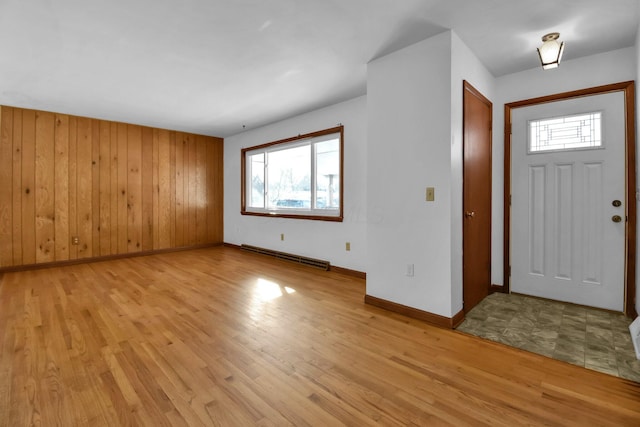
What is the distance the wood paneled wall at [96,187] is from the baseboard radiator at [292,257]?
129 centimetres

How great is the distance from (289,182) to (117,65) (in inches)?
109

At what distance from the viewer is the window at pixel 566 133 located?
279cm

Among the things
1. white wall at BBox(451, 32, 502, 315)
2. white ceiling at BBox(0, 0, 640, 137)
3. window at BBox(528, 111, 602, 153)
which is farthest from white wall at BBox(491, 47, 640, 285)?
white wall at BBox(451, 32, 502, 315)

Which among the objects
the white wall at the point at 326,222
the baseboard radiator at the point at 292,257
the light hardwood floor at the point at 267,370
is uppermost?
the white wall at the point at 326,222

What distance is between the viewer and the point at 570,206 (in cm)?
293

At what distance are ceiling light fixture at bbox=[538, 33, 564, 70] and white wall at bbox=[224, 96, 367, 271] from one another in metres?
1.92

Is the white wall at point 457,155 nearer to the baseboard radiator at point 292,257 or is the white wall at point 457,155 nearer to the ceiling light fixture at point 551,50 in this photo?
the ceiling light fixture at point 551,50

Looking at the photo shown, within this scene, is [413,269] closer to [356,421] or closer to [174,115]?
[356,421]

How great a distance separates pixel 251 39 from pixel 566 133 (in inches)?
Answer: 121

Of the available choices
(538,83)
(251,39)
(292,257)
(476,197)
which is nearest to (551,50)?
(538,83)

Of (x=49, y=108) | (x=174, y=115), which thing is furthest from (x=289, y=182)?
(x=49, y=108)

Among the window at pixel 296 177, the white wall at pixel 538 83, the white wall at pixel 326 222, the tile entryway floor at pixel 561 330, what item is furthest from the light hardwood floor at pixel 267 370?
the window at pixel 296 177

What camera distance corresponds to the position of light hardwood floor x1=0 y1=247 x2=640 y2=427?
148 cm

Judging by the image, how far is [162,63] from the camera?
2936mm
